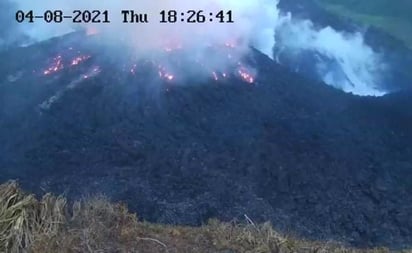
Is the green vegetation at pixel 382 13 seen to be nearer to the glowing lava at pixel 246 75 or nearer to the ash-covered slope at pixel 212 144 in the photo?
the ash-covered slope at pixel 212 144

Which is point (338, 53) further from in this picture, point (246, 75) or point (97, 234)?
point (97, 234)

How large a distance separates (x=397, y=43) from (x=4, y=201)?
17067 millimetres

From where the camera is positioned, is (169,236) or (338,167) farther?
(338,167)

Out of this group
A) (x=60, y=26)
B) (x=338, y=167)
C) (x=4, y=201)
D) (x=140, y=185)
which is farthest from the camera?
(x=60, y=26)

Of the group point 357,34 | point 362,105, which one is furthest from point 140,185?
point 357,34

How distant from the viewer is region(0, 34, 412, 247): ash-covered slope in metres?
10.4

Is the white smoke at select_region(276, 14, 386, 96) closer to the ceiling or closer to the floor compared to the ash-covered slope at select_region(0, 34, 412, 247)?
closer to the floor

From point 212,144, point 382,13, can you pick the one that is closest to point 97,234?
point 212,144

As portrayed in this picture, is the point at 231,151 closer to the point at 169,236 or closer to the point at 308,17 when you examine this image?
the point at 169,236

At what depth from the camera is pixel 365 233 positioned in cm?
1002

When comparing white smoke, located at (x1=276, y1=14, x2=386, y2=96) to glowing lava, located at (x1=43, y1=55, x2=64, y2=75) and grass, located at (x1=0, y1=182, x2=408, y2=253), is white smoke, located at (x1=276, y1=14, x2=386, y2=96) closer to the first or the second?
glowing lava, located at (x1=43, y1=55, x2=64, y2=75)

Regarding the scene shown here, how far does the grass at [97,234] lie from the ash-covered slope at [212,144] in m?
3.49

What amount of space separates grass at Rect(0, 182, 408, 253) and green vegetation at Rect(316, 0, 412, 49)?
641 inches

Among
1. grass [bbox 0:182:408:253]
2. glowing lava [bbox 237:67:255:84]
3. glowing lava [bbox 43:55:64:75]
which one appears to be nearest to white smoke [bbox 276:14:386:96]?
glowing lava [bbox 237:67:255:84]
